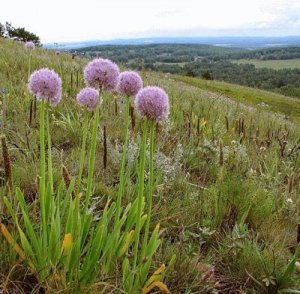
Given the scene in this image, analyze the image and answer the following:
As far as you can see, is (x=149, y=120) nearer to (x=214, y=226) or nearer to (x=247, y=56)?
(x=214, y=226)

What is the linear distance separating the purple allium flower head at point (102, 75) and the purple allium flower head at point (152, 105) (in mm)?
190

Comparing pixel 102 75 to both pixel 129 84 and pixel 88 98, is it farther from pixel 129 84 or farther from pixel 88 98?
pixel 88 98

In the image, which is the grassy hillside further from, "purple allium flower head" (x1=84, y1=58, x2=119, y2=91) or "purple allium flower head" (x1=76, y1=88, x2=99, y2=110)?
"purple allium flower head" (x1=84, y1=58, x2=119, y2=91)

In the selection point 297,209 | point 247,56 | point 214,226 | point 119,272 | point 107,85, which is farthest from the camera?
point 247,56

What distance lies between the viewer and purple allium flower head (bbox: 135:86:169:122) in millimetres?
1758

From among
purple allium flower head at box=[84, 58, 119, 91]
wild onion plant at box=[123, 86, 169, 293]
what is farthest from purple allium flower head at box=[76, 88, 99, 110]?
wild onion plant at box=[123, 86, 169, 293]

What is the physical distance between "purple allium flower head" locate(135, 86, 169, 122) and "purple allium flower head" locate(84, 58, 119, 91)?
19 centimetres

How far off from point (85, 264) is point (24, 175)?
4.19 ft

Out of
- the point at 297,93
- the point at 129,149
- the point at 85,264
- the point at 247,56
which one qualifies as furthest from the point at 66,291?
the point at 247,56

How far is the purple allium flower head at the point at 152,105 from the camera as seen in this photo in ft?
5.77

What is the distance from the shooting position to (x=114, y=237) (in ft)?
6.46

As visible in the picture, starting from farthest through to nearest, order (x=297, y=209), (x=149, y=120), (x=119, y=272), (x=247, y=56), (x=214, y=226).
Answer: (x=247, y=56), (x=297, y=209), (x=214, y=226), (x=119, y=272), (x=149, y=120)

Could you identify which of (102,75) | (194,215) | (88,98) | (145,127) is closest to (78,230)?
(145,127)

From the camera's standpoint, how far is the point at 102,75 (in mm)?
1901
